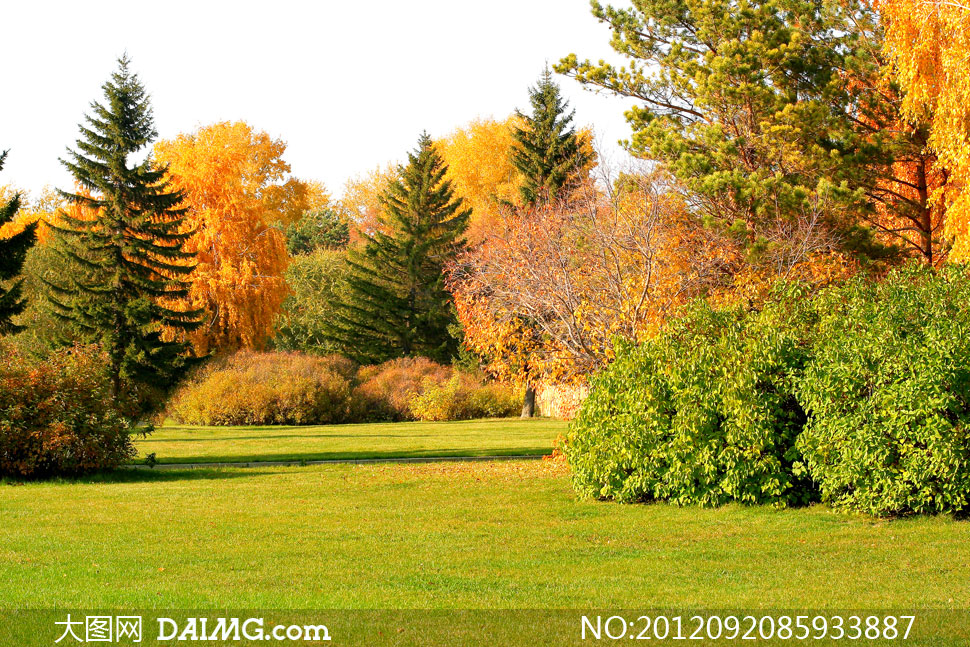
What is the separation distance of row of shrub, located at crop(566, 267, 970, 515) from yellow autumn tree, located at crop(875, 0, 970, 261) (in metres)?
3.48

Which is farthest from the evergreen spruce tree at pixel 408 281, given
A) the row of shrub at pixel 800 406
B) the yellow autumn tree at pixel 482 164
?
the row of shrub at pixel 800 406

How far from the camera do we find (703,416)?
1190cm

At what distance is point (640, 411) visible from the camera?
12.5 metres

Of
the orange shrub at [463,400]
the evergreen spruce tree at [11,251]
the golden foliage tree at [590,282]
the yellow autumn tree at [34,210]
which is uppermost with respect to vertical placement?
the yellow autumn tree at [34,210]

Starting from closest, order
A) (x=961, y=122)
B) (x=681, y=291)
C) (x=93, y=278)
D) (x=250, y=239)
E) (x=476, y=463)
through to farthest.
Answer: (x=961, y=122), (x=681, y=291), (x=476, y=463), (x=93, y=278), (x=250, y=239)

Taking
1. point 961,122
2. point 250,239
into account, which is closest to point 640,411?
point 961,122

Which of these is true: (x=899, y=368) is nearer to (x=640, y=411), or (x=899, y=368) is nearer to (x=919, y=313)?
(x=919, y=313)

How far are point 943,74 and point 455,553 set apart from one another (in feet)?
41.1

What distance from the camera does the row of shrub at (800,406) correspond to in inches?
407

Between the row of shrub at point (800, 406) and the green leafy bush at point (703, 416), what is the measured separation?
19mm

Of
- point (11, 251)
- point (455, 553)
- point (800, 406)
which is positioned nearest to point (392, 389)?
point (11, 251)

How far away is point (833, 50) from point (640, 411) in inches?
506

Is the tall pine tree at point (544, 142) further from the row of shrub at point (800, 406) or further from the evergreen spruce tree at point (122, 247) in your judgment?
the row of shrub at point (800, 406)

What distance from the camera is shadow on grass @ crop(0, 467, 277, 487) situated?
1675 cm
